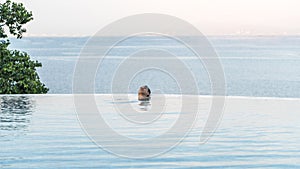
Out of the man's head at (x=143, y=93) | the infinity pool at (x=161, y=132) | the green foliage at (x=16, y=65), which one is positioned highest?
the green foliage at (x=16, y=65)

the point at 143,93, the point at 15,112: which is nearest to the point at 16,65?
the point at 143,93

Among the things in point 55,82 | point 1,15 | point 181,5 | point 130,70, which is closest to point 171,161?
point 1,15

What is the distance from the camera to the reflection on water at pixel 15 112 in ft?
29.1

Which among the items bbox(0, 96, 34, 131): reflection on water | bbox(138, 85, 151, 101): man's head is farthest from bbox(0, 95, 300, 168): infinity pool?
bbox(138, 85, 151, 101): man's head

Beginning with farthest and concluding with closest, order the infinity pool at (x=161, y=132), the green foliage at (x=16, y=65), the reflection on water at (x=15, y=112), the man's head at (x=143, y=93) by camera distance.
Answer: the green foliage at (x=16, y=65)
the man's head at (x=143, y=93)
the reflection on water at (x=15, y=112)
the infinity pool at (x=161, y=132)

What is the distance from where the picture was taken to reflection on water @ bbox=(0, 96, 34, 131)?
8875 millimetres

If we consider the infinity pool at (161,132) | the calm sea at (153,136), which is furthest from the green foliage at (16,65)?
the infinity pool at (161,132)

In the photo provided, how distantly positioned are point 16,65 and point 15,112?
5.93m

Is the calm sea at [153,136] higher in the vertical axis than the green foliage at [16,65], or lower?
lower

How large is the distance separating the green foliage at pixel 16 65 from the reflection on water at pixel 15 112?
115 inches

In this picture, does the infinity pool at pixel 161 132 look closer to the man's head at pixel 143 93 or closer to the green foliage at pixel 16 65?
the man's head at pixel 143 93

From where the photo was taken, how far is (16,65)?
16.1 metres

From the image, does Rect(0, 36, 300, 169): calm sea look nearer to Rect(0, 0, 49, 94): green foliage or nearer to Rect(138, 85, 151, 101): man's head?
Rect(138, 85, 151, 101): man's head

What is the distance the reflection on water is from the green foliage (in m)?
2.93
